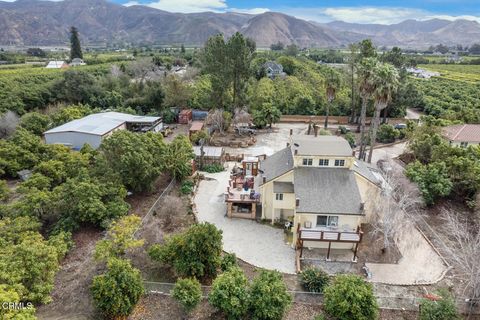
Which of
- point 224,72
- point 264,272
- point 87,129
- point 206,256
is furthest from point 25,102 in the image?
point 264,272

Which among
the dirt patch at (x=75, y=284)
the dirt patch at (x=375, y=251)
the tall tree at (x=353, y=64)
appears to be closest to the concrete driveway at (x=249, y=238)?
the dirt patch at (x=375, y=251)

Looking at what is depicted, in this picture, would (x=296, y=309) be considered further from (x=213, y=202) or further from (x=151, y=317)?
(x=213, y=202)

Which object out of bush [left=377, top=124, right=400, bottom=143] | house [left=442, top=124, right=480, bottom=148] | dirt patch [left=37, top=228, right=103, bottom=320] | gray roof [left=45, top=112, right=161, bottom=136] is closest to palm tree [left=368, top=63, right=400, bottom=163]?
house [left=442, top=124, right=480, bottom=148]

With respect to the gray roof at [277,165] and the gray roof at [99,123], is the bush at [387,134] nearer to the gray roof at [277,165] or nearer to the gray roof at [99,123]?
the gray roof at [277,165]

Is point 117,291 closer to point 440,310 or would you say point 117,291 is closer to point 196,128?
point 440,310

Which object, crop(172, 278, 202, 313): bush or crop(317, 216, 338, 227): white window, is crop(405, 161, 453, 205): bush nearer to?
crop(317, 216, 338, 227): white window

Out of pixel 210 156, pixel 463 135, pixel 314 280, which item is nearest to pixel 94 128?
pixel 210 156
